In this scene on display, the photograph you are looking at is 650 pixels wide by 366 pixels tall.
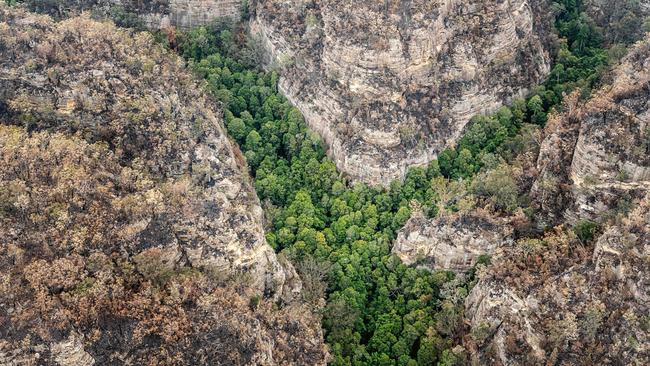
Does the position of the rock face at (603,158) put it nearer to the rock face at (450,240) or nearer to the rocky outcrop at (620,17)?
the rock face at (450,240)

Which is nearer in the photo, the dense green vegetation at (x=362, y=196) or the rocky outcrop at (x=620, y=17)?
the dense green vegetation at (x=362, y=196)

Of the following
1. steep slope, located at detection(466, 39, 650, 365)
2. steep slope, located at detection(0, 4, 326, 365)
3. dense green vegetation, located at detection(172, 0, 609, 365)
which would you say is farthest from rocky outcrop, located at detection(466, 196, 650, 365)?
steep slope, located at detection(0, 4, 326, 365)

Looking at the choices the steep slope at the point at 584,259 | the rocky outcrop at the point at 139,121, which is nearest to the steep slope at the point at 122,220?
the rocky outcrop at the point at 139,121

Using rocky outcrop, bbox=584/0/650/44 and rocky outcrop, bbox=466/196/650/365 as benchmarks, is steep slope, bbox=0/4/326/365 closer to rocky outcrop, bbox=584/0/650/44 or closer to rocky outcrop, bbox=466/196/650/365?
rocky outcrop, bbox=466/196/650/365

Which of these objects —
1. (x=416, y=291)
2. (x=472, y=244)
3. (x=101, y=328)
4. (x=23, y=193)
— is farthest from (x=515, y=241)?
(x=23, y=193)

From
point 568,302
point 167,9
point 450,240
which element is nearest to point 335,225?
point 450,240

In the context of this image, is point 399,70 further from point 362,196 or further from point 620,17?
point 620,17

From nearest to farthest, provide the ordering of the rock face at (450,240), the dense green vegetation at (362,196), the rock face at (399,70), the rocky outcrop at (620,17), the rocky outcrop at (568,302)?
the rocky outcrop at (568,302) < the dense green vegetation at (362,196) < the rock face at (450,240) < the rock face at (399,70) < the rocky outcrop at (620,17)

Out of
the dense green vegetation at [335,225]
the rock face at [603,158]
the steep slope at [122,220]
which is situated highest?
the rock face at [603,158]
